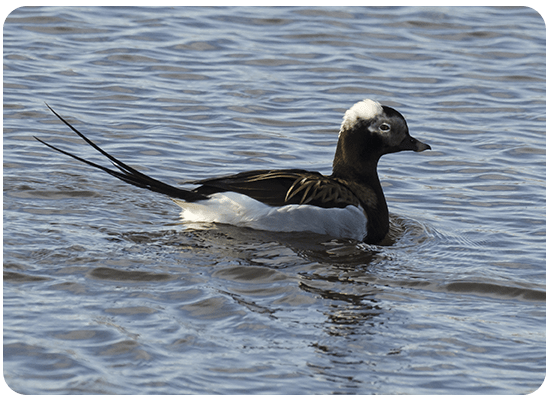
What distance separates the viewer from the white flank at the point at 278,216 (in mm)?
7516

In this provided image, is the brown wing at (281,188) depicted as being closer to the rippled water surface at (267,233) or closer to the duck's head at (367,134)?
the rippled water surface at (267,233)

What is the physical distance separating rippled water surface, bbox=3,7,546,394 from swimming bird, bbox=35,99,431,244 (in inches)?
6.1

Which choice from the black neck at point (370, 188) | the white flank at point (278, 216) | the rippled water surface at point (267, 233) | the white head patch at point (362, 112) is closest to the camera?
the rippled water surface at point (267, 233)

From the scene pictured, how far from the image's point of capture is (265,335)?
5426mm

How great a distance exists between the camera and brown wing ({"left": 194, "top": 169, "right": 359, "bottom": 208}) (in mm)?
7527

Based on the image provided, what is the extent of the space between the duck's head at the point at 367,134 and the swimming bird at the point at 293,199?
0.03 ft

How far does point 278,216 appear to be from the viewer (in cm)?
751

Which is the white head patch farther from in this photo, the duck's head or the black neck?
the black neck

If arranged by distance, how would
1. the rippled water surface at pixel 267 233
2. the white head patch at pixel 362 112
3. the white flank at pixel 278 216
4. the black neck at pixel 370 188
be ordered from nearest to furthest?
the rippled water surface at pixel 267 233, the white flank at pixel 278 216, the black neck at pixel 370 188, the white head patch at pixel 362 112

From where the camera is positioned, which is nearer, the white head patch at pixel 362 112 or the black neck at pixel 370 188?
the black neck at pixel 370 188

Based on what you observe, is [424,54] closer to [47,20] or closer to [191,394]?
[47,20]

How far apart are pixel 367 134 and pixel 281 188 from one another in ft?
3.86

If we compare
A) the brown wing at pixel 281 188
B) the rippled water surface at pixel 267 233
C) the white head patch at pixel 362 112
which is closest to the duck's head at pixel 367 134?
the white head patch at pixel 362 112

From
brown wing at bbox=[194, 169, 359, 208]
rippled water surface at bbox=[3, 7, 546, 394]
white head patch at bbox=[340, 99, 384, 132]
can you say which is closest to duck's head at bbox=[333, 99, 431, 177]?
white head patch at bbox=[340, 99, 384, 132]
